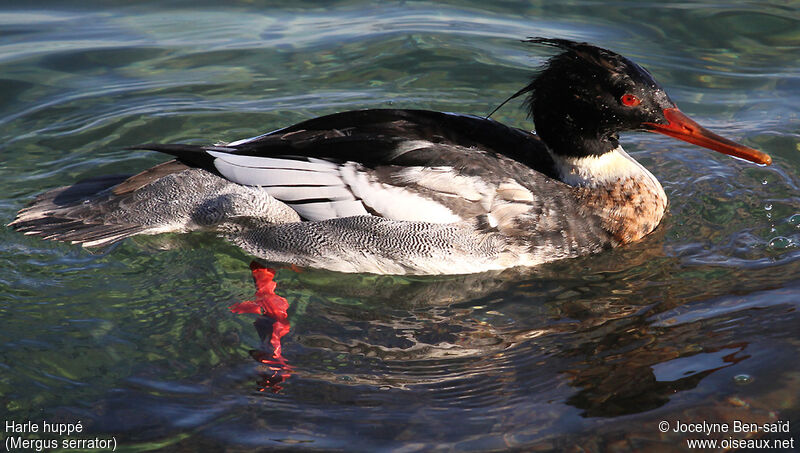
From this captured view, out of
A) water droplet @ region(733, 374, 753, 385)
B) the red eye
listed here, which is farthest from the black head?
water droplet @ region(733, 374, 753, 385)

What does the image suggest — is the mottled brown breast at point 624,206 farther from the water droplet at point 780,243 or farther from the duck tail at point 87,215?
the duck tail at point 87,215

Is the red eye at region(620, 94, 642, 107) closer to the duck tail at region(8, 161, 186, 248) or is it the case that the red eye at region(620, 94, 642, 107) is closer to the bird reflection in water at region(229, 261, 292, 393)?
the bird reflection in water at region(229, 261, 292, 393)

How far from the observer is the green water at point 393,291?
15.0 feet

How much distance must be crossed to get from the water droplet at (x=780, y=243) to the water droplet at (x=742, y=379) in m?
1.65

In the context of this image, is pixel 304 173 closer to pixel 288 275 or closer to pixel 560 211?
pixel 288 275

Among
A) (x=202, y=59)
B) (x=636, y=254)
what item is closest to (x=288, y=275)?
(x=636, y=254)

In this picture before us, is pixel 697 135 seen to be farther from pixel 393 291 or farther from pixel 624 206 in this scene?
pixel 393 291

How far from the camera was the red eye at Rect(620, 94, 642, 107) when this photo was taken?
5855 millimetres

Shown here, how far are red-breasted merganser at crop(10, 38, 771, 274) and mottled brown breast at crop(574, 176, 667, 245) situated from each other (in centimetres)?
2

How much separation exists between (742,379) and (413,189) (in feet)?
7.73

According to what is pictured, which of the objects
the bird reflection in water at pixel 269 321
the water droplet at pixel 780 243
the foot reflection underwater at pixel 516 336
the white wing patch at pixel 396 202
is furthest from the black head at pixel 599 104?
the bird reflection in water at pixel 269 321

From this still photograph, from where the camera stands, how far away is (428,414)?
4.58 meters

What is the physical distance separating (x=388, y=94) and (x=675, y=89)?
2937 millimetres

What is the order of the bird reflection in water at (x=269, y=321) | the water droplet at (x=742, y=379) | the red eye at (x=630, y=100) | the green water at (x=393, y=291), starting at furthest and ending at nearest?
the red eye at (x=630, y=100), the bird reflection in water at (x=269, y=321), the water droplet at (x=742, y=379), the green water at (x=393, y=291)
